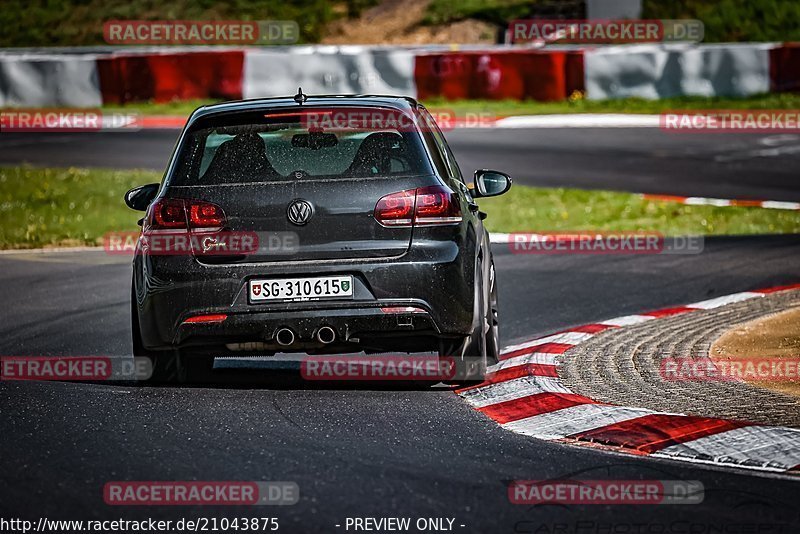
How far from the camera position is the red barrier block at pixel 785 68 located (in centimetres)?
3027

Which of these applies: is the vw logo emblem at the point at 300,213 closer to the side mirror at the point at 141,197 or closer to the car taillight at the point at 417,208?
the car taillight at the point at 417,208

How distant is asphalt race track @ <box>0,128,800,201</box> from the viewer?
802 inches

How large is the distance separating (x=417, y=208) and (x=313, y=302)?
0.72 meters

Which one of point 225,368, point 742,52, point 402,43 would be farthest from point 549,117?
point 225,368

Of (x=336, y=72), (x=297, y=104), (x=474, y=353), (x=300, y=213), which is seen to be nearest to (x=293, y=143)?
(x=297, y=104)

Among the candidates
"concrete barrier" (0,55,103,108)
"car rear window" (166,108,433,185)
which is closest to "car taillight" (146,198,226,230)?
"car rear window" (166,108,433,185)

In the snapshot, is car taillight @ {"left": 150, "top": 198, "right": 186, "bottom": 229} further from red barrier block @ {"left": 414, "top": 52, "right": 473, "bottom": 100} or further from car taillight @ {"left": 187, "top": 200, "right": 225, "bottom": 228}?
red barrier block @ {"left": 414, "top": 52, "right": 473, "bottom": 100}

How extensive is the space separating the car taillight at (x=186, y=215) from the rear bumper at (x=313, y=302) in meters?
0.18

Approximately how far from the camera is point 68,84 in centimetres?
3300

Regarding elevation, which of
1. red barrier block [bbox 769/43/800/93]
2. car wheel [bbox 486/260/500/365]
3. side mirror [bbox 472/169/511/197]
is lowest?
red barrier block [bbox 769/43/800/93]

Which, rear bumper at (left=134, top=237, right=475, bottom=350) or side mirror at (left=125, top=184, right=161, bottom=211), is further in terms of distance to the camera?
side mirror at (left=125, top=184, right=161, bottom=211)

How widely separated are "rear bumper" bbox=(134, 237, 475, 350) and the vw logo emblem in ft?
0.70

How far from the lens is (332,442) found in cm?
687

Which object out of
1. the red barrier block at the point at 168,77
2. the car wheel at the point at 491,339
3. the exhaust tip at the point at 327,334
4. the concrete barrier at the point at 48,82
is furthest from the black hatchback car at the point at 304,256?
the concrete barrier at the point at 48,82
